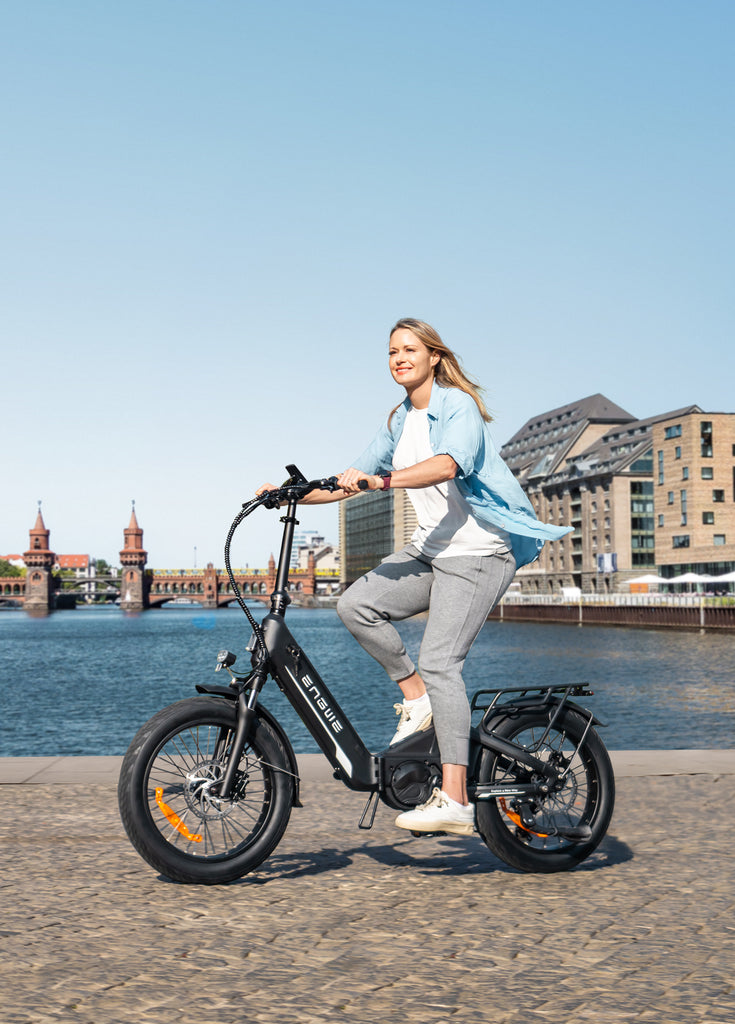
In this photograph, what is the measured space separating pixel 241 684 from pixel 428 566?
91cm

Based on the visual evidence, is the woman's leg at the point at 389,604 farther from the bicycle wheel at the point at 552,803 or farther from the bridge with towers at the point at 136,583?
the bridge with towers at the point at 136,583

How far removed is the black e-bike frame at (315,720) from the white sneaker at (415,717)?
5 cm

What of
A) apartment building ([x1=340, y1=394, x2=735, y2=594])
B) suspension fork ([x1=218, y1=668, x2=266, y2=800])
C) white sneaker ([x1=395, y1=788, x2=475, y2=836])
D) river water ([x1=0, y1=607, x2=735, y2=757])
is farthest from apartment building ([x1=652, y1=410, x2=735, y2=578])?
suspension fork ([x1=218, y1=668, x2=266, y2=800])

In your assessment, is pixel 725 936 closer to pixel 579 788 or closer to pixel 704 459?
pixel 579 788

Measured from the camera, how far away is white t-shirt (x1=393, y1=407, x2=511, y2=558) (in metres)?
4.32

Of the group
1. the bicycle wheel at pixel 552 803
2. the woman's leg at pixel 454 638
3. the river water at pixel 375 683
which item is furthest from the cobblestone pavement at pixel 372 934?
the river water at pixel 375 683

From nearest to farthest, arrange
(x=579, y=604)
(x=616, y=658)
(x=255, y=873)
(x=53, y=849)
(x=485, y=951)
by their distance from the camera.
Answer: (x=485, y=951) → (x=255, y=873) → (x=53, y=849) → (x=616, y=658) → (x=579, y=604)

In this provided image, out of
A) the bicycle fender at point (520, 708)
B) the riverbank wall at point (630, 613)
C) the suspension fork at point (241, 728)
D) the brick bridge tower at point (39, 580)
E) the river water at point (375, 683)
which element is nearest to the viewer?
the suspension fork at point (241, 728)

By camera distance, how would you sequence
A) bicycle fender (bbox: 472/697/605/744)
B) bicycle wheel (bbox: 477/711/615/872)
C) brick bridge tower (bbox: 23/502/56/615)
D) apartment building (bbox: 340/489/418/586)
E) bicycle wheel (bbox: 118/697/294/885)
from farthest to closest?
brick bridge tower (bbox: 23/502/56/615) < apartment building (bbox: 340/489/418/586) < bicycle fender (bbox: 472/697/605/744) < bicycle wheel (bbox: 477/711/615/872) < bicycle wheel (bbox: 118/697/294/885)

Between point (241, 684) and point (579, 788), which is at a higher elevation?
point (241, 684)

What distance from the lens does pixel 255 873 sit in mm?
4227

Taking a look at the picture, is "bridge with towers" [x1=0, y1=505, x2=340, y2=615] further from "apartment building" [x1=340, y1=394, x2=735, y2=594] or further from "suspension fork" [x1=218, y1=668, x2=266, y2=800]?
"suspension fork" [x1=218, y1=668, x2=266, y2=800]

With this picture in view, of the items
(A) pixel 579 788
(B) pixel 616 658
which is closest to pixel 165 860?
(A) pixel 579 788

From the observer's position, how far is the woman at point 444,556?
4125mm
